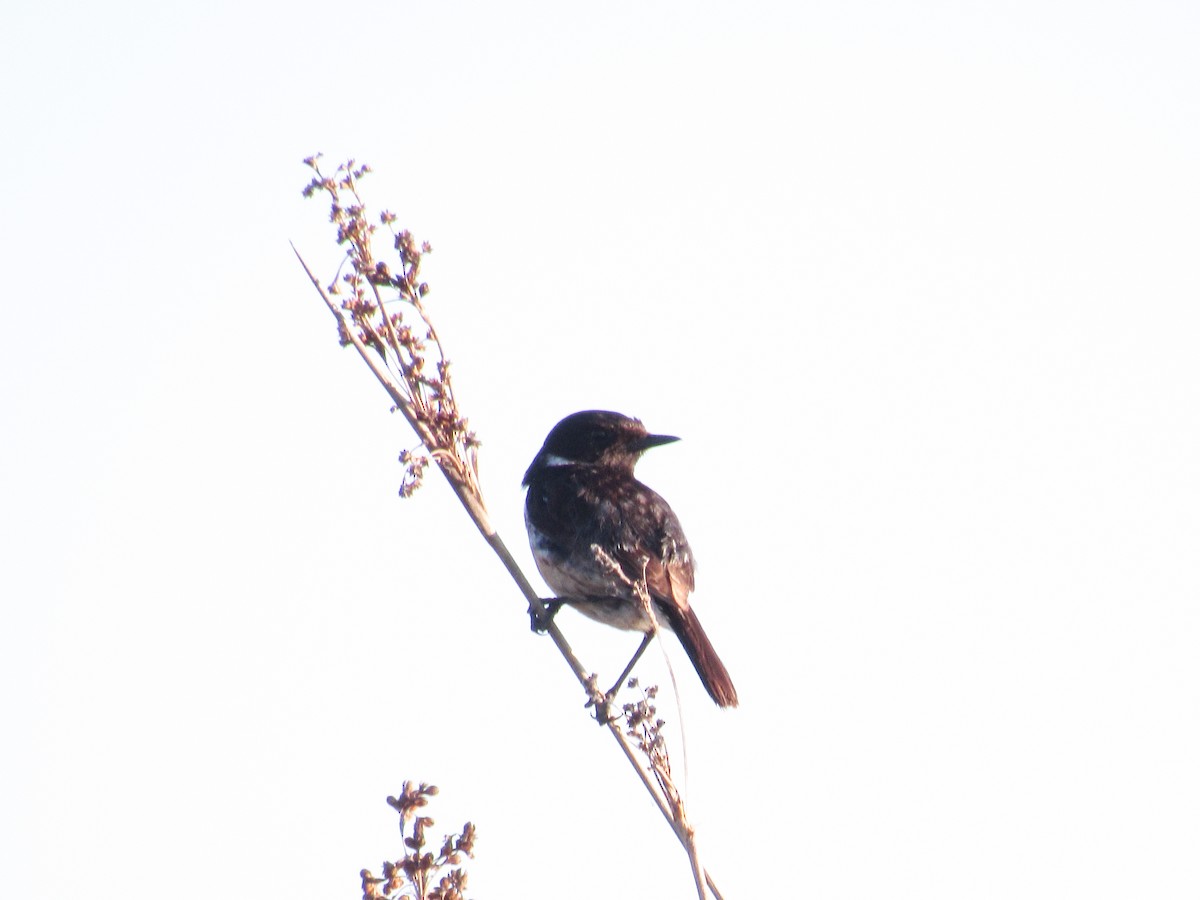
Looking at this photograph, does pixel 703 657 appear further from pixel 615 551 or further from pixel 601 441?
pixel 601 441

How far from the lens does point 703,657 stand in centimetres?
580

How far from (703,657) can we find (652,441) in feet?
5.87

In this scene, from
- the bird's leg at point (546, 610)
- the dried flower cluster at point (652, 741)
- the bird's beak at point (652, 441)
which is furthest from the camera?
the bird's beak at point (652, 441)

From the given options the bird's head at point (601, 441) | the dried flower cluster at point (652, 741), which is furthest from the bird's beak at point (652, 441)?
the dried flower cluster at point (652, 741)

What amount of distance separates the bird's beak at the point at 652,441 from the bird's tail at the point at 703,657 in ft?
4.63

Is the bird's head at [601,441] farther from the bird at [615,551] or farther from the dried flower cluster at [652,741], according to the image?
the dried flower cluster at [652,741]

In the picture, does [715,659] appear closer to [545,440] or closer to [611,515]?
[611,515]

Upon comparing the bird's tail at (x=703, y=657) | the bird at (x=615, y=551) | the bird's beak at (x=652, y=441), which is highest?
the bird's beak at (x=652, y=441)

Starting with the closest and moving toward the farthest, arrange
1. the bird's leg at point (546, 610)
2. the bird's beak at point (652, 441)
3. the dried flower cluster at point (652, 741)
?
the dried flower cluster at point (652, 741)
the bird's leg at point (546, 610)
the bird's beak at point (652, 441)

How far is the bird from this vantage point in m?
5.90

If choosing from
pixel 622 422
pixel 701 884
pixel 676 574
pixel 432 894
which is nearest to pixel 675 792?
pixel 701 884

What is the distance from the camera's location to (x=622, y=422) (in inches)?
293

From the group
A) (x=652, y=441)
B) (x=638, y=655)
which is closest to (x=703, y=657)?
(x=638, y=655)

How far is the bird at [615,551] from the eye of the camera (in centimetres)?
590
